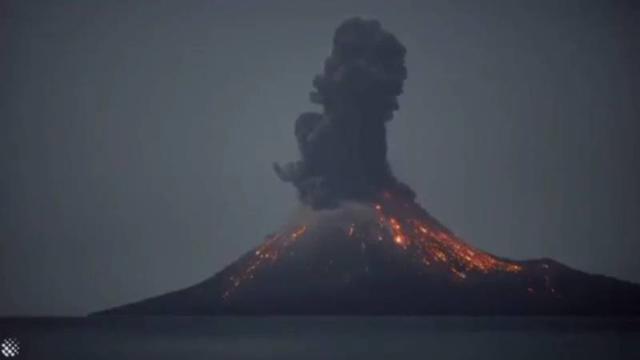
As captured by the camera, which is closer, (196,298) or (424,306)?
(424,306)

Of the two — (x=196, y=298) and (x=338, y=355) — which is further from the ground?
(x=196, y=298)

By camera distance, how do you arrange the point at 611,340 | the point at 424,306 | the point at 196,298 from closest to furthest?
the point at 611,340 < the point at 424,306 < the point at 196,298

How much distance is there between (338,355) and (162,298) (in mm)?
128961

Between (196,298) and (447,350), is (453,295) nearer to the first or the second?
(196,298)

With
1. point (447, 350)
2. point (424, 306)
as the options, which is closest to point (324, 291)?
point (424, 306)

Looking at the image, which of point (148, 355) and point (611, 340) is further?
point (611, 340)

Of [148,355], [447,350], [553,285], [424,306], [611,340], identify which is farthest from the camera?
[553,285]

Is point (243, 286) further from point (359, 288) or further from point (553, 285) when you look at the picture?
point (553, 285)

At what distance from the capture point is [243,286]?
144 m

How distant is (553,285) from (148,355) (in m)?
99.7

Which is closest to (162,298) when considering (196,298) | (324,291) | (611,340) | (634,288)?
(196,298)

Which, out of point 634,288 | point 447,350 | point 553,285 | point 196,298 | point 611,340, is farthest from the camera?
point 196,298

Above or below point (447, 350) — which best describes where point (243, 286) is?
above

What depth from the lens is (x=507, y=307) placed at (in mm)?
134375
